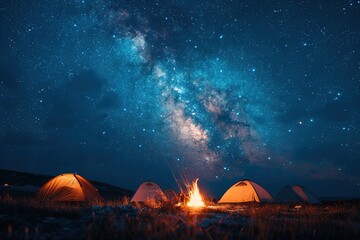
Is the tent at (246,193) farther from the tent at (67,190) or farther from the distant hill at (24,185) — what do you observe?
the tent at (67,190)

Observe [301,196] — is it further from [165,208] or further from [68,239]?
[68,239]

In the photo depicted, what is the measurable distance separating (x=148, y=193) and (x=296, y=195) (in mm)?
12251

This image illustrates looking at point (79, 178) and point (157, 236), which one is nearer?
point (157, 236)

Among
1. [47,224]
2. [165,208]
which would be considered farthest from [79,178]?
[47,224]

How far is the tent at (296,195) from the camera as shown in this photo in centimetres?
2586

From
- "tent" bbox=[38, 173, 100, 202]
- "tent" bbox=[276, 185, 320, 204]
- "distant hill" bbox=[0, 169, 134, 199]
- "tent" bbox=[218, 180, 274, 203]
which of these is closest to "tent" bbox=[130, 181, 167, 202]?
"tent" bbox=[38, 173, 100, 202]

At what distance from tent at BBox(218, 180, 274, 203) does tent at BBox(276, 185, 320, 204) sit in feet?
7.39

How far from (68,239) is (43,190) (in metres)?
17.3

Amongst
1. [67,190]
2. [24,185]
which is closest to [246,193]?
[67,190]

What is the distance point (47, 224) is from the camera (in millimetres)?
7016

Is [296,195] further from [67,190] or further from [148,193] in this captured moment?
[67,190]

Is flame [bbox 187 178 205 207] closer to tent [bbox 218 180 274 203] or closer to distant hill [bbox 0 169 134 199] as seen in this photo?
tent [bbox 218 180 274 203]

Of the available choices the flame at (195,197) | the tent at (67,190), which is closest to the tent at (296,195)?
the flame at (195,197)

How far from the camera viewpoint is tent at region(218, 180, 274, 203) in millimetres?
23969
